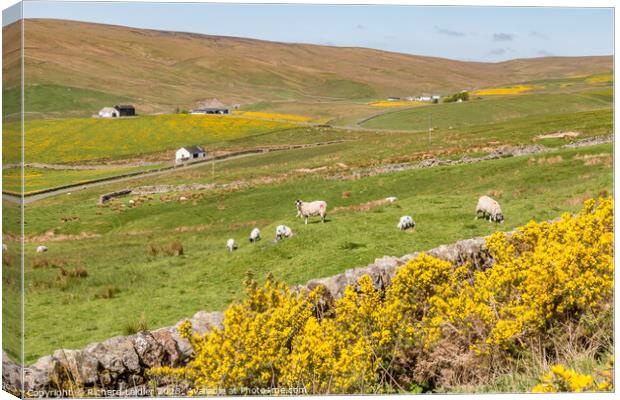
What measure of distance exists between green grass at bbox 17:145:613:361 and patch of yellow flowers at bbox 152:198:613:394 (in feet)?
15.1

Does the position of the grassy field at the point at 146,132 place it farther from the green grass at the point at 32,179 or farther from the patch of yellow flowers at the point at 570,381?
the patch of yellow flowers at the point at 570,381

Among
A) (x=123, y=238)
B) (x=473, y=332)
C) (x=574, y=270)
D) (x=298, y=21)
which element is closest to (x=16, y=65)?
(x=298, y=21)

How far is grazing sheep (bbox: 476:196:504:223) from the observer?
68.0ft

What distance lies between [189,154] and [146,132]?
18711 millimetres

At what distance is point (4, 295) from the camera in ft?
39.3

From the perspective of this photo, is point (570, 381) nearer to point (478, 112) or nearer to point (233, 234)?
point (233, 234)

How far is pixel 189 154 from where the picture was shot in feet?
195

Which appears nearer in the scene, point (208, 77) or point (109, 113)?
point (109, 113)

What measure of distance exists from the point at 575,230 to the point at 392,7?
567 centimetres

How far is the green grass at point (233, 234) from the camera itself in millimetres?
15758

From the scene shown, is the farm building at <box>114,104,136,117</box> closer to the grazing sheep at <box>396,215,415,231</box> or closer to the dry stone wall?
the grazing sheep at <box>396,215,415,231</box>

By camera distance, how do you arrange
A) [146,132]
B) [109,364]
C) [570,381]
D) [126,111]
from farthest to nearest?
[126,111] < [146,132] < [109,364] < [570,381]

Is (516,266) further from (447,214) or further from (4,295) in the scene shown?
(447,214)

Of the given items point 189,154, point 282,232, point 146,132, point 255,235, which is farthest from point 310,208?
point 146,132
